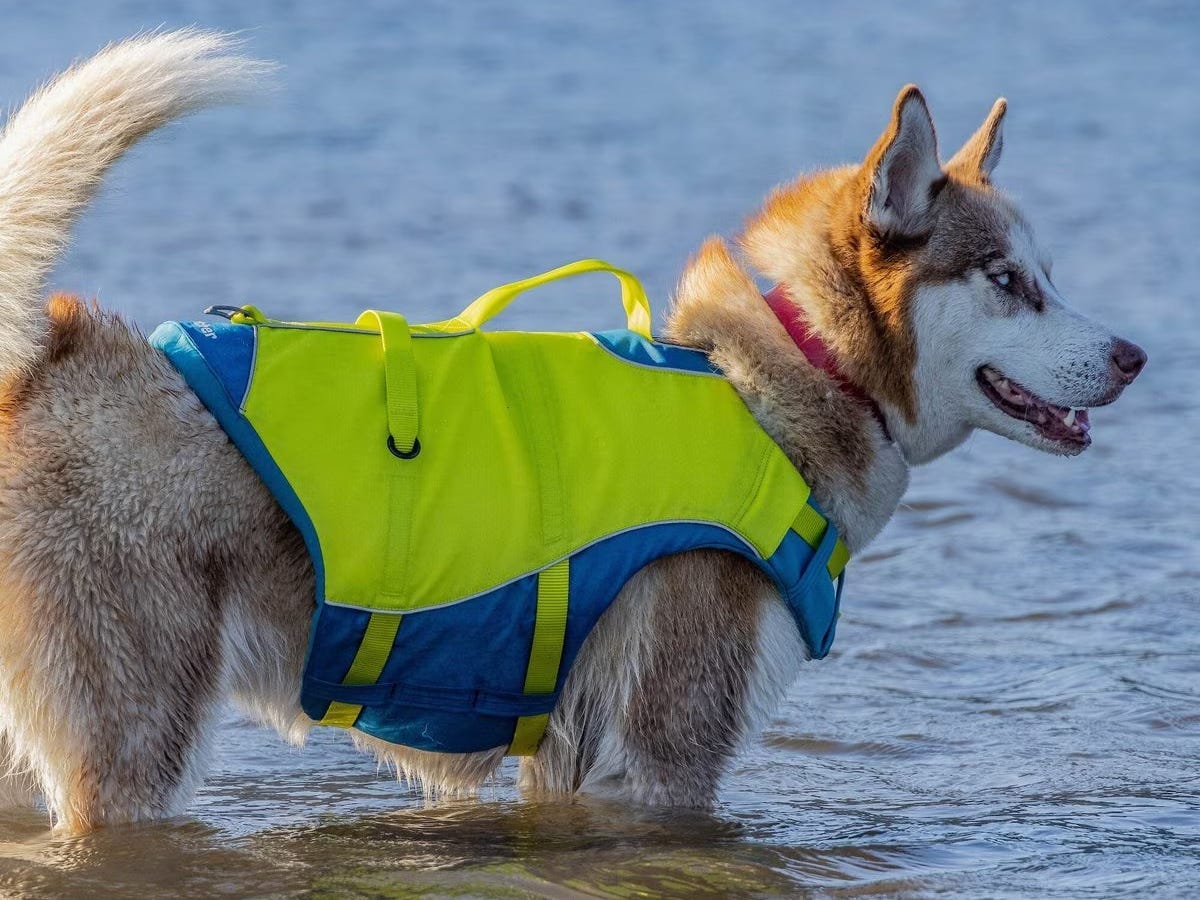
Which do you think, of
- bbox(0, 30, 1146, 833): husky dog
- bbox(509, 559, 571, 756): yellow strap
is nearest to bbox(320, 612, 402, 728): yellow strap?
bbox(0, 30, 1146, 833): husky dog

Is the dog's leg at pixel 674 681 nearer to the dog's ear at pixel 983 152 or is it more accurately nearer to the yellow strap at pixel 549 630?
the yellow strap at pixel 549 630

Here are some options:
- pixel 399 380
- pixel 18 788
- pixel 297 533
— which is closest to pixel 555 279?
pixel 399 380

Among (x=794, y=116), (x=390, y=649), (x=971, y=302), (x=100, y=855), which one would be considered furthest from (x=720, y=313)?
(x=794, y=116)

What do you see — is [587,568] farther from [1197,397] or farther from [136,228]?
[136,228]

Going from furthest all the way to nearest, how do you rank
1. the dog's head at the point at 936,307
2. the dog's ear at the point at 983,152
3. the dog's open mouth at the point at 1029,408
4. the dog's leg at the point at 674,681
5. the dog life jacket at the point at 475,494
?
the dog's ear at the point at 983,152, the dog's open mouth at the point at 1029,408, the dog's head at the point at 936,307, the dog's leg at the point at 674,681, the dog life jacket at the point at 475,494

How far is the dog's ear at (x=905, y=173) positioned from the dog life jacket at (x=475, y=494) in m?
0.55

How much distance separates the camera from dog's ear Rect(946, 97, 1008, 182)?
409 cm

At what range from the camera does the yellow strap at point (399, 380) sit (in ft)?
11.1

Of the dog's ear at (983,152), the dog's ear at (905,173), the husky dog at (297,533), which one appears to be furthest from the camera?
the dog's ear at (983,152)

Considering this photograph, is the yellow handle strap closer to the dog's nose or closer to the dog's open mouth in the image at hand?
the dog's open mouth

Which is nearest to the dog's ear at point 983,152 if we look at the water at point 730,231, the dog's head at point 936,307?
the dog's head at point 936,307

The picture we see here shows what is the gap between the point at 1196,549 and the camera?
19.6 feet

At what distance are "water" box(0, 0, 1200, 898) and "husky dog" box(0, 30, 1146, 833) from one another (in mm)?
172

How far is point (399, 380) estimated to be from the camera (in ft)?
11.2
